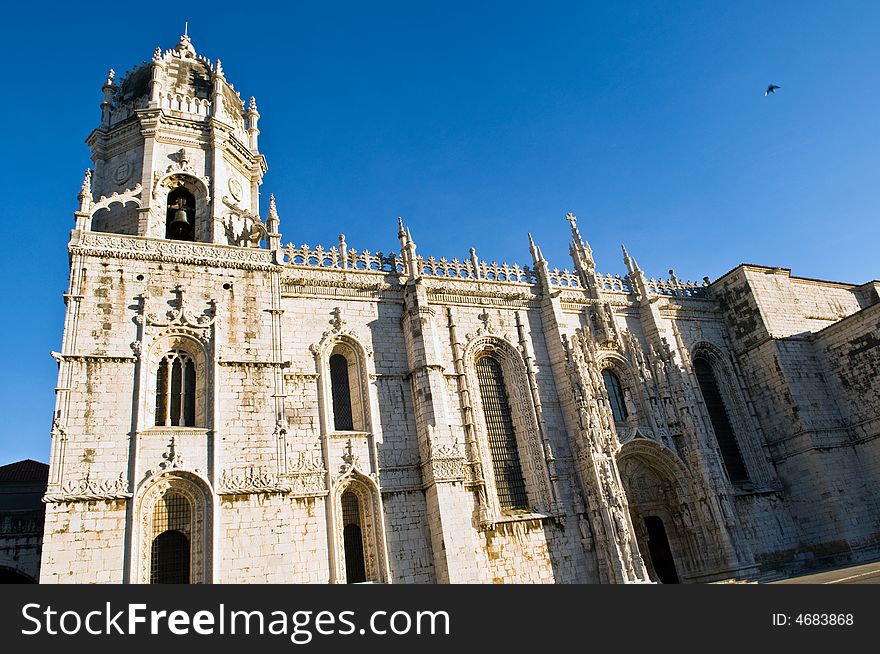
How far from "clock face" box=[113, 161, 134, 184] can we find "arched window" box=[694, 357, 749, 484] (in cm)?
2563

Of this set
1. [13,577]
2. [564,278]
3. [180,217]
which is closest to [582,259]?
[564,278]

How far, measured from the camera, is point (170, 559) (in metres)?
17.2

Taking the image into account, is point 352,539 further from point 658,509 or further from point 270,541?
point 658,509

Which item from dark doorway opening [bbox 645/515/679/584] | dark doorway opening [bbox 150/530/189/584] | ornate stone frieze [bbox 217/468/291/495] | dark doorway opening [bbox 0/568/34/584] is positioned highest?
ornate stone frieze [bbox 217/468/291/495]

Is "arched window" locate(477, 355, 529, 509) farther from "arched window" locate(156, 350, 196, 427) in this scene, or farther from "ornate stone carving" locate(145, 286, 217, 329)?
"arched window" locate(156, 350, 196, 427)

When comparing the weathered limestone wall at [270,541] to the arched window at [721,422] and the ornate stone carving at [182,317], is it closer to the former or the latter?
the ornate stone carving at [182,317]

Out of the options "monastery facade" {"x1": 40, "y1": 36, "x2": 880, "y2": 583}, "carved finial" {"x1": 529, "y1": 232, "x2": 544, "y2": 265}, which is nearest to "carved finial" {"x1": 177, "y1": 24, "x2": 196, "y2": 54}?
"monastery facade" {"x1": 40, "y1": 36, "x2": 880, "y2": 583}

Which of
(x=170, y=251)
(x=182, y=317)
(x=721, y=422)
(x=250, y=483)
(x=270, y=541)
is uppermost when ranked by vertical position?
(x=170, y=251)

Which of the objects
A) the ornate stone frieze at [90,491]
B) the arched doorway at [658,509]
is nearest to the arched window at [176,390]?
the ornate stone frieze at [90,491]

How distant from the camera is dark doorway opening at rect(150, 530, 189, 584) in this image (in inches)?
666

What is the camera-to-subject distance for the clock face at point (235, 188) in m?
23.9

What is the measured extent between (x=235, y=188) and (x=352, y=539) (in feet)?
46.5

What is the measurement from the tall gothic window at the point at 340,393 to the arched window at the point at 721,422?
54.5 feet

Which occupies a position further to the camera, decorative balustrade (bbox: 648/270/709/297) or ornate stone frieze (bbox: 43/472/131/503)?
decorative balustrade (bbox: 648/270/709/297)
